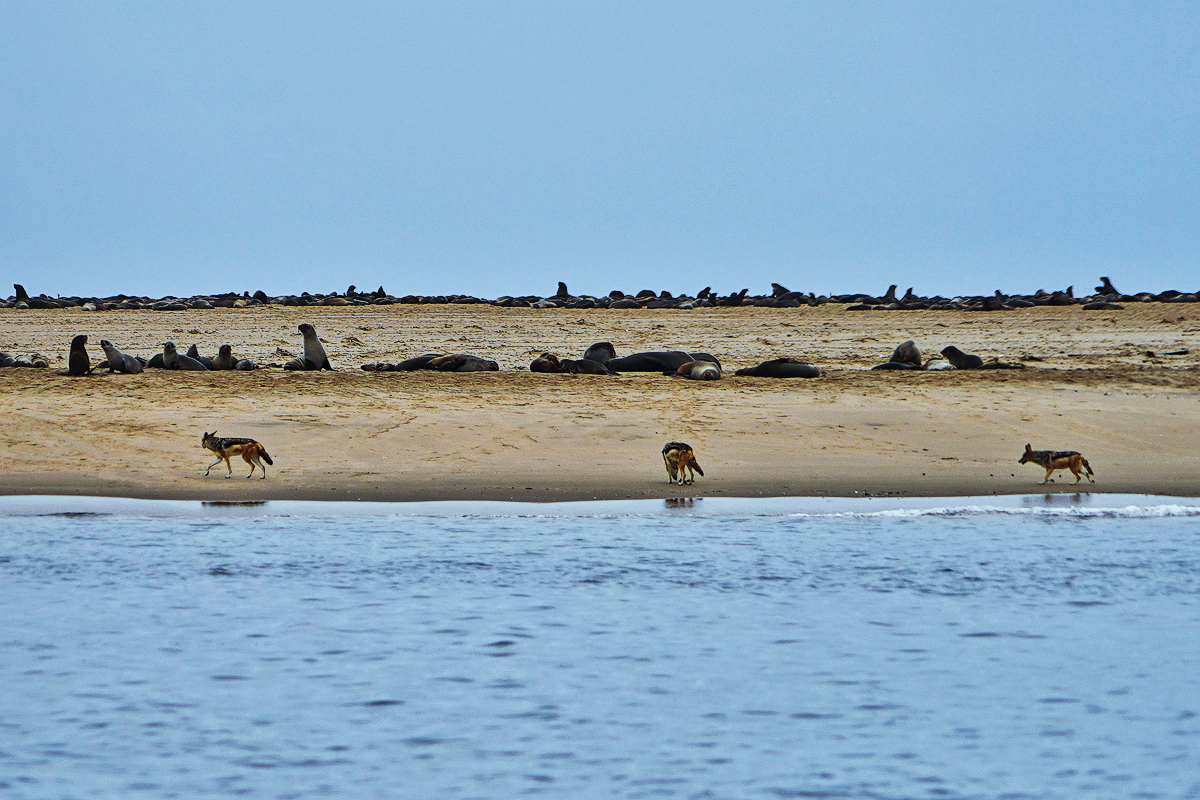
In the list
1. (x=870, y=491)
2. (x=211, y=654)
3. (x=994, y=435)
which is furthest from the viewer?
(x=994, y=435)

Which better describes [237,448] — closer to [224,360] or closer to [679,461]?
[679,461]

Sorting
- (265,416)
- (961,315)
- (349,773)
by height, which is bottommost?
(349,773)

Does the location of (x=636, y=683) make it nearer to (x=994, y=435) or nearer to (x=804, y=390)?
(x=994, y=435)

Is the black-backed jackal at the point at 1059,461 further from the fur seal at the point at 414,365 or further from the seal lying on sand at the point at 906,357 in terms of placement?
the fur seal at the point at 414,365

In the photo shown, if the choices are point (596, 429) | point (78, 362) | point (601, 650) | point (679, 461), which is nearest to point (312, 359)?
point (78, 362)

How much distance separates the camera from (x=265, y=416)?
12.7 metres

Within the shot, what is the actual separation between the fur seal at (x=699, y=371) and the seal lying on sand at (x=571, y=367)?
0.93 meters

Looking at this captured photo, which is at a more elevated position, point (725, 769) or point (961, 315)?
point (961, 315)

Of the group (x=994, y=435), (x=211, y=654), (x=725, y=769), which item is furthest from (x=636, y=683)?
(x=994, y=435)

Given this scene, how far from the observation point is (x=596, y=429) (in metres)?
12.4

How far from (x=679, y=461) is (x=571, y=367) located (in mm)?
5346

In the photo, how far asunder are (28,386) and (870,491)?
9222 millimetres

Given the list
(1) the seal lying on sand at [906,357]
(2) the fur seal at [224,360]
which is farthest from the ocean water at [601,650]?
(1) the seal lying on sand at [906,357]

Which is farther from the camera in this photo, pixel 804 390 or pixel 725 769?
pixel 804 390
